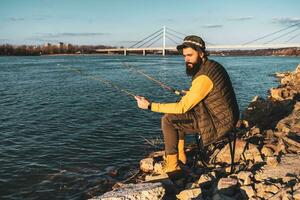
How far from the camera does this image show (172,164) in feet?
18.4

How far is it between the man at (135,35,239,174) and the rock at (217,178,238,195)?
59cm

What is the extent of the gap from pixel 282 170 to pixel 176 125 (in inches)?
67.4

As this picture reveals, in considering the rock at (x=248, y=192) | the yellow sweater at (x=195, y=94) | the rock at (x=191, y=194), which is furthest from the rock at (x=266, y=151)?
the yellow sweater at (x=195, y=94)

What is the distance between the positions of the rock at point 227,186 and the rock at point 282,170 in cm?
44

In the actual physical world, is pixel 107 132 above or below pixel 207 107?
below

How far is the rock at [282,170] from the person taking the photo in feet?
17.0

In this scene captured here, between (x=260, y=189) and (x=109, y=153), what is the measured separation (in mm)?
4779

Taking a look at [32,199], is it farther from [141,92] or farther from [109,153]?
[141,92]

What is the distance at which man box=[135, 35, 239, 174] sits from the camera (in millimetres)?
4637

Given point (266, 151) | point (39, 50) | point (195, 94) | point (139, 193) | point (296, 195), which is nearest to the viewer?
point (296, 195)

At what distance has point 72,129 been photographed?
11156 millimetres

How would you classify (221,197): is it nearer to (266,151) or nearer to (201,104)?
(201,104)

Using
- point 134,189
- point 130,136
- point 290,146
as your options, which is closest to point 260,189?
point 134,189

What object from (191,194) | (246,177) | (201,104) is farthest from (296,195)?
(201,104)
